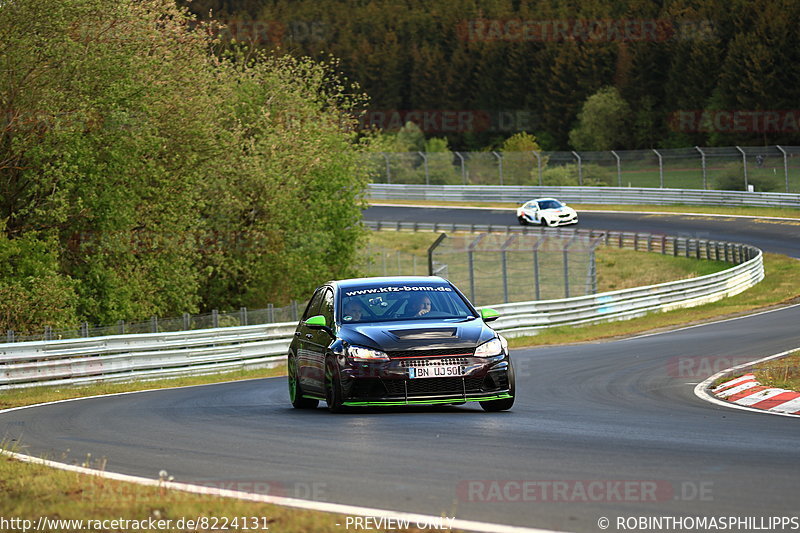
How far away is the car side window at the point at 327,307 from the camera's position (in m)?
13.4

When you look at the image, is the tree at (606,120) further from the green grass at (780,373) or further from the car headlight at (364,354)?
the car headlight at (364,354)

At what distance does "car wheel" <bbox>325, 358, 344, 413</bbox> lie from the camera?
12.4 m

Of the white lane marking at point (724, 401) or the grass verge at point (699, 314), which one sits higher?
the white lane marking at point (724, 401)

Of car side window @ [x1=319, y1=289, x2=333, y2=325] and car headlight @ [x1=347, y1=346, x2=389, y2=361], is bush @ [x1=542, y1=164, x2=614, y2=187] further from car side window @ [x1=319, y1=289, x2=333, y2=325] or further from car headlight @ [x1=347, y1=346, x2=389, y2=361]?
car headlight @ [x1=347, y1=346, x2=389, y2=361]

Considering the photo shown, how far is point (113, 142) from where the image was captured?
1142 inches

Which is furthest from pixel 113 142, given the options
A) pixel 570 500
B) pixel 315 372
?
pixel 570 500

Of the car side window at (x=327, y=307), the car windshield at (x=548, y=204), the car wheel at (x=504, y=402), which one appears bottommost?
the car windshield at (x=548, y=204)

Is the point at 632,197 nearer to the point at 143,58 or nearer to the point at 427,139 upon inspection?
the point at 143,58

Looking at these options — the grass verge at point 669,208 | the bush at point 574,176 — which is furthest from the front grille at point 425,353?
the bush at point 574,176

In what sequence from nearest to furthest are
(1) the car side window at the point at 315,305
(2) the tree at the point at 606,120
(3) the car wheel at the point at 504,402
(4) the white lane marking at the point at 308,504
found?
1. (4) the white lane marking at the point at 308,504
2. (3) the car wheel at the point at 504,402
3. (1) the car side window at the point at 315,305
4. (2) the tree at the point at 606,120

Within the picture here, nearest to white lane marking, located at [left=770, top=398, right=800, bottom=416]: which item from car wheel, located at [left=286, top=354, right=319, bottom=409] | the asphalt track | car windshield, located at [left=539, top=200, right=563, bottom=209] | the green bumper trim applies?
the asphalt track

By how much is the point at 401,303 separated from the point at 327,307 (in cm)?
96

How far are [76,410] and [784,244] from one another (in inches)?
1561

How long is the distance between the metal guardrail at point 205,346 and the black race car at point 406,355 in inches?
349
